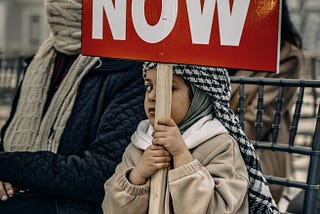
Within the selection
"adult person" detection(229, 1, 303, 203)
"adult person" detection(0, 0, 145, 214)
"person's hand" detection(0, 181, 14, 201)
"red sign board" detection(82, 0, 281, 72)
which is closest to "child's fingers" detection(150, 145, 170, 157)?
"red sign board" detection(82, 0, 281, 72)

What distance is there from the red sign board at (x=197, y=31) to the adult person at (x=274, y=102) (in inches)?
62.0

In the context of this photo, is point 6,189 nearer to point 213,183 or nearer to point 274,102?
point 213,183

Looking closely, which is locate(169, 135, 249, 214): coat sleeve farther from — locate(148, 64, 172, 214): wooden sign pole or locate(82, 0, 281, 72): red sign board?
locate(82, 0, 281, 72): red sign board

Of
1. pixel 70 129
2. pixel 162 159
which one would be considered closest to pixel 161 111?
pixel 162 159

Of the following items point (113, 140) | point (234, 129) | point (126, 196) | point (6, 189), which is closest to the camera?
point (126, 196)

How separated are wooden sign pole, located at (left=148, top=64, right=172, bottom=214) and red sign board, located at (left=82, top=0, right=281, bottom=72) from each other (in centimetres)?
4

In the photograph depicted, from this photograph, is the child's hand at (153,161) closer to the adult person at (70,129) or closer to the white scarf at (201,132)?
the white scarf at (201,132)

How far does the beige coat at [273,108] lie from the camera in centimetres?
354

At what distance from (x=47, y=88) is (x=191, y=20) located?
1.05 metres

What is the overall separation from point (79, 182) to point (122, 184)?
0.54 metres

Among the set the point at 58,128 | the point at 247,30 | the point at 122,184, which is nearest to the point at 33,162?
the point at 58,128

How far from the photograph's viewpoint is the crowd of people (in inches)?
75.9

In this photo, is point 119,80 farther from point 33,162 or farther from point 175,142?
point 175,142

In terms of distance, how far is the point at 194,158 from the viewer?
202cm
